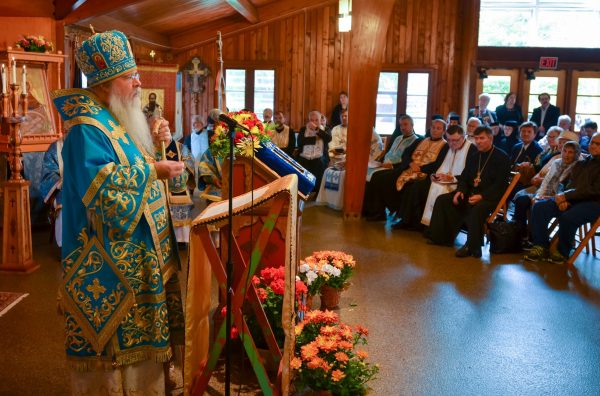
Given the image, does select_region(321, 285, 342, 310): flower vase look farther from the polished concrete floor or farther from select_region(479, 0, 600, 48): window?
select_region(479, 0, 600, 48): window

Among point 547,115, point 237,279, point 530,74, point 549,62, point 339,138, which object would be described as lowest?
point 237,279

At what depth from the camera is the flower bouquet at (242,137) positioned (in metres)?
3.69

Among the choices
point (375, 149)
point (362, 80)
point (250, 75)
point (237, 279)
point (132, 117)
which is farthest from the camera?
point (250, 75)

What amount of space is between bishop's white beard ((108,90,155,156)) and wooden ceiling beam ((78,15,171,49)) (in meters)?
6.80

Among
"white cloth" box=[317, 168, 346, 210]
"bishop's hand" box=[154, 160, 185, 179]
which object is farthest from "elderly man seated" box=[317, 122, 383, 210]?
"bishop's hand" box=[154, 160, 185, 179]

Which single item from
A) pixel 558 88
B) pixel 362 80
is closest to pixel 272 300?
pixel 362 80

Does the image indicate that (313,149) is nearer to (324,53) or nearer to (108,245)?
(324,53)

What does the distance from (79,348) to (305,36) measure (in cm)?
1120

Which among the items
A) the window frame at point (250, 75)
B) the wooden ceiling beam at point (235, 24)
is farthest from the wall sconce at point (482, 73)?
the window frame at point (250, 75)

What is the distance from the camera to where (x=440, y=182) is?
7.12 meters

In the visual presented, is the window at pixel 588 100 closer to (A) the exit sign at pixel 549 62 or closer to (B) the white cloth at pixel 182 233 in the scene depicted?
(A) the exit sign at pixel 549 62

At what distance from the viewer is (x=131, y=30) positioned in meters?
10.3

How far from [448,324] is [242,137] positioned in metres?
1.82

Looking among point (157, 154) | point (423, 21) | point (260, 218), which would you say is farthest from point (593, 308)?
point (423, 21)
